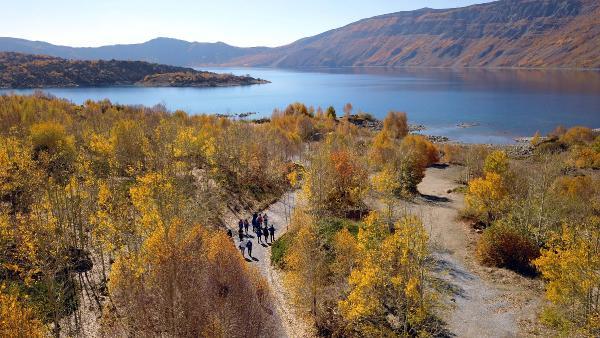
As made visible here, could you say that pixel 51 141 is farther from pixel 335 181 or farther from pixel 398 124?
pixel 398 124

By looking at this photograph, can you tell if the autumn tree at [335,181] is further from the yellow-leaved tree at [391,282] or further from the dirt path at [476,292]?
the yellow-leaved tree at [391,282]

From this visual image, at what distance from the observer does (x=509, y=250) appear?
32.1 m

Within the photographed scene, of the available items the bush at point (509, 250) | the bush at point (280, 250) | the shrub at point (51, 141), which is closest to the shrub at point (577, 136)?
the bush at point (509, 250)

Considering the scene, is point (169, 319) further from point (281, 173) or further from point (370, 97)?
point (370, 97)

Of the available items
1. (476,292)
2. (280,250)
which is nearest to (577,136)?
(476,292)

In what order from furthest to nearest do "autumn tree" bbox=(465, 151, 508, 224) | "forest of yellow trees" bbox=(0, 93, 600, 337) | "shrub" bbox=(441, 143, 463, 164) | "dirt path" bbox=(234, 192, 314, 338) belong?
"shrub" bbox=(441, 143, 463, 164)
"autumn tree" bbox=(465, 151, 508, 224)
"dirt path" bbox=(234, 192, 314, 338)
"forest of yellow trees" bbox=(0, 93, 600, 337)

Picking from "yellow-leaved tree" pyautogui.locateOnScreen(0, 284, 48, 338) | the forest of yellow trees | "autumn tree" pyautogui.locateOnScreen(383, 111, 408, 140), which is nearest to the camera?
"yellow-leaved tree" pyautogui.locateOnScreen(0, 284, 48, 338)

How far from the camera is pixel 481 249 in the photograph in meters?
33.6

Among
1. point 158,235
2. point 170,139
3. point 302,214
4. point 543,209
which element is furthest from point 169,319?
point 170,139

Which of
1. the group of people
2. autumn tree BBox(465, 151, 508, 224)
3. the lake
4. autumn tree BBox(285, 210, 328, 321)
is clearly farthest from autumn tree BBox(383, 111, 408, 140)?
autumn tree BBox(285, 210, 328, 321)

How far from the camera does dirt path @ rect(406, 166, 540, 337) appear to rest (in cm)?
2472

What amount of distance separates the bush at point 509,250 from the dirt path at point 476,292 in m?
1.01

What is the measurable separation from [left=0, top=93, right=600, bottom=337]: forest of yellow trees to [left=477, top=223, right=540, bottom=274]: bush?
10 cm

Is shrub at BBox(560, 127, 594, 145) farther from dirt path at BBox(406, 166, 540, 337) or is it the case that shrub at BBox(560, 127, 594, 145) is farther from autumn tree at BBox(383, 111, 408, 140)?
dirt path at BBox(406, 166, 540, 337)
